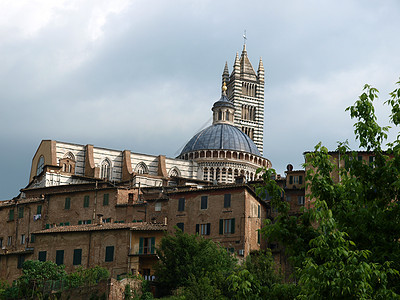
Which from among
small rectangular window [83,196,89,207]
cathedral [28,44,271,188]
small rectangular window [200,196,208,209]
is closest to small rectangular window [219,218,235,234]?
small rectangular window [200,196,208,209]

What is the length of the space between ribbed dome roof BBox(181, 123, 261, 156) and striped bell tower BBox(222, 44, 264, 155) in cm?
2304

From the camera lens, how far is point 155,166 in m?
77.6

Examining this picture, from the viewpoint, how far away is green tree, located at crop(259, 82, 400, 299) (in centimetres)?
1208

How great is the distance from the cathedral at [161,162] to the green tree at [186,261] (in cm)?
2640

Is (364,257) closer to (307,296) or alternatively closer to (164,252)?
(307,296)

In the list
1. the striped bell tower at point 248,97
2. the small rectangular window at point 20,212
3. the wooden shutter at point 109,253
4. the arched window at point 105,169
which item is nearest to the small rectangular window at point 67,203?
the small rectangular window at point 20,212

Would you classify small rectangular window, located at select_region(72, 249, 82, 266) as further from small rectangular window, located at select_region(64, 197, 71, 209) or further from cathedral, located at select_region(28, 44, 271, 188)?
cathedral, located at select_region(28, 44, 271, 188)

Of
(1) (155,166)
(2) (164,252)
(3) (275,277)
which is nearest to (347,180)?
(3) (275,277)

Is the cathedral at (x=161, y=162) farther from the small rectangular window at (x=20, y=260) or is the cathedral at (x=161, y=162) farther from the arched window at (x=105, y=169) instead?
the small rectangular window at (x=20, y=260)

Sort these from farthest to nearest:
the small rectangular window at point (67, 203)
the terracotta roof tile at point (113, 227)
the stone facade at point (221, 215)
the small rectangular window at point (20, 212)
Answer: the small rectangular window at point (20, 212)
the small rectangular window at point (67, 203)
the stone facade at point (221, 215)
the terracotta roof tile at point (113, 227)

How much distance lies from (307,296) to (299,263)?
105 cm

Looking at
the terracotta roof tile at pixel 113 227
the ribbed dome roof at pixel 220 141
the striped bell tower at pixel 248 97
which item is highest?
the striped bell tower at pixel 248 97

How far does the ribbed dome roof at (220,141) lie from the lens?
80.4 metres

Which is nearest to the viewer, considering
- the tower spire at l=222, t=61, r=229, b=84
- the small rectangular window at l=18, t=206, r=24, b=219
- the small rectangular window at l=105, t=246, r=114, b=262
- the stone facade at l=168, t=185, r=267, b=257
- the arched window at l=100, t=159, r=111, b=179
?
the small rectangular window at l=105, t=246, r=114, b=262
